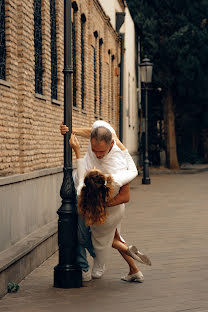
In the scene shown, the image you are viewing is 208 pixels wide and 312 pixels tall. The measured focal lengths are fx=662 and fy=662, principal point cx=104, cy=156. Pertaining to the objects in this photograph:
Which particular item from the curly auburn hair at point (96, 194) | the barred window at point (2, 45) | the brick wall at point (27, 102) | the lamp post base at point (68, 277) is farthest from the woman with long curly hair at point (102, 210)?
the barred window at point (2, 45)

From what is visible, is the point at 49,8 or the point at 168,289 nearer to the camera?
the point at 168,289

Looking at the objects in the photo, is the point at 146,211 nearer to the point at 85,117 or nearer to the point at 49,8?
the point at 85,117

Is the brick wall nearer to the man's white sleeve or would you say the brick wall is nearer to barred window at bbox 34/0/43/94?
barred window at bbox 34/0/43/94

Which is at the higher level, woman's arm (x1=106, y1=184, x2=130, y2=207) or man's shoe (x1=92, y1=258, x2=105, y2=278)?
woman's arm (x1=106, y1=184, x2=130, y2=207)

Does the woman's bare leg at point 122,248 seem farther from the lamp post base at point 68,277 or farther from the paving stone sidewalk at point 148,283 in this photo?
the lamp post base at point 68,277

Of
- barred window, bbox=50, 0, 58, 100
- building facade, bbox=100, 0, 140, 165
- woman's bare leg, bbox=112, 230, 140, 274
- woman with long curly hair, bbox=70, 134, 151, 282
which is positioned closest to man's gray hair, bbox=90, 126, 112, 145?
woman with long curly hair, bbox=70, 134, 151, 282

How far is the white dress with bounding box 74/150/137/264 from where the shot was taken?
21.4 ft

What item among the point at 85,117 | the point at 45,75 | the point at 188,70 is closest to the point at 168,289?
the point at 45,75

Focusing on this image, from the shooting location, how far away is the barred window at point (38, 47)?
35.2 ft

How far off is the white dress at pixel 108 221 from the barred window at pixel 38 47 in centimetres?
441

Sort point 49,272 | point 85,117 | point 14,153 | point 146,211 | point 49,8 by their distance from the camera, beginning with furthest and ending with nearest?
point 85,117 < point 146,211 < point 49,8 < point 14,153 < point 49,272

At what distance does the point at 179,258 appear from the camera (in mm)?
8273

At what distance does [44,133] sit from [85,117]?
587cm

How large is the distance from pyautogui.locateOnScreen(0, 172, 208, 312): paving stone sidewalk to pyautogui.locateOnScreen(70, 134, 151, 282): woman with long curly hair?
327 mm
